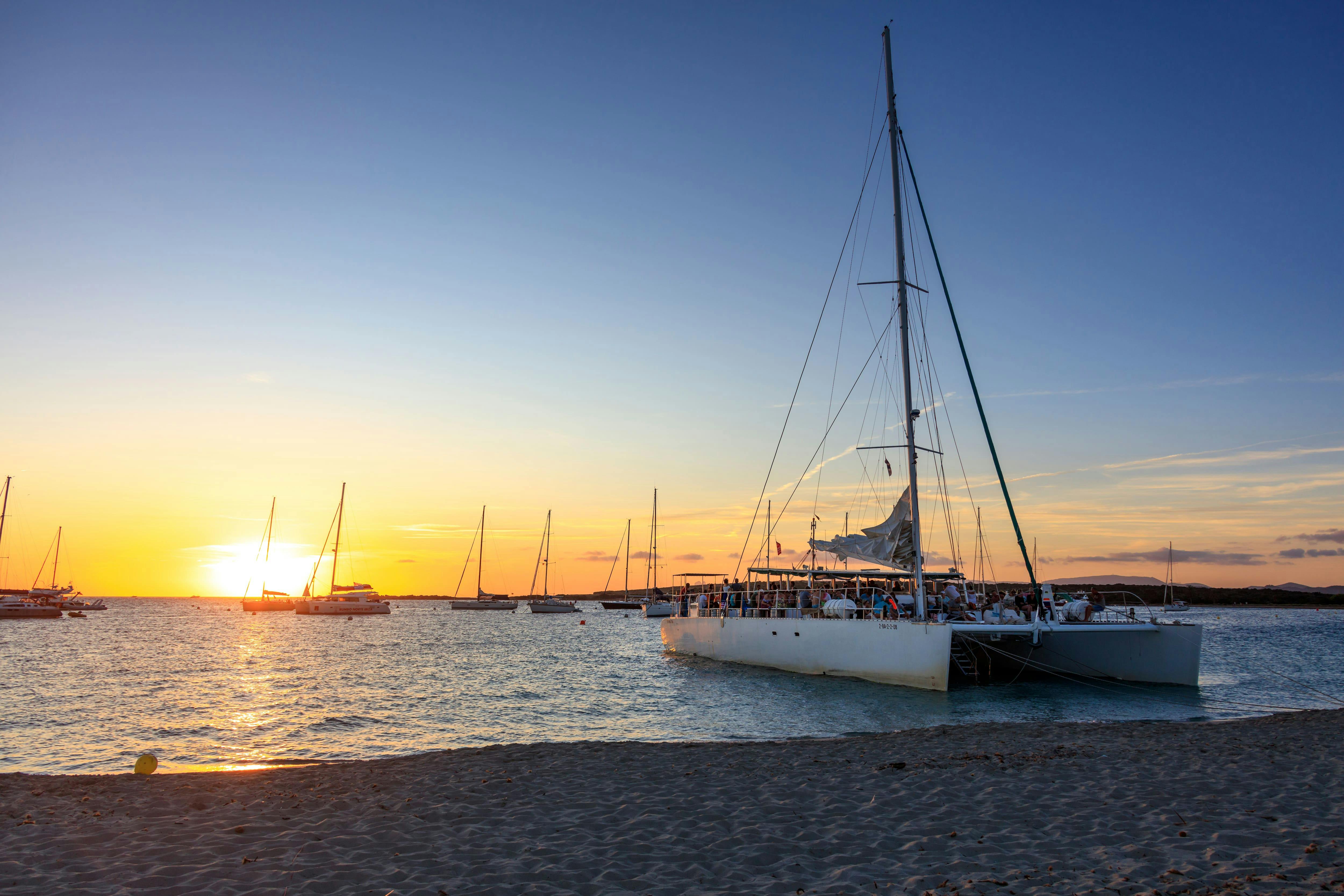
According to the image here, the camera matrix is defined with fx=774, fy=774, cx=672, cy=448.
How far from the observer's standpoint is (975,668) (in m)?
22.0

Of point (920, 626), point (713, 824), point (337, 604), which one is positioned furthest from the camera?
point (337, 604)

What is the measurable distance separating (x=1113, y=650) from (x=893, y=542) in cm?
642

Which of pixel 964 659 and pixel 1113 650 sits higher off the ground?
pixel 1113 650

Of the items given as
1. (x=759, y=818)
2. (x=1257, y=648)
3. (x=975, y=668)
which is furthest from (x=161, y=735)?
(x=1257, y=648)

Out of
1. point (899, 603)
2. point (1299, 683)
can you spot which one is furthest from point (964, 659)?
point (1299, 683)

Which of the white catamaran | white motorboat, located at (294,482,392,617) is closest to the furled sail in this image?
the white catamaran

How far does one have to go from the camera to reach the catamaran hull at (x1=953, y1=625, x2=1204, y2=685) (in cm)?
2016

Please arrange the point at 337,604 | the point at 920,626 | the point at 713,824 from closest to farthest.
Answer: the point at 713,824 → the point at 920,626 → the point at 337,604

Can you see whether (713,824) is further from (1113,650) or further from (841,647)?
(1113,650)

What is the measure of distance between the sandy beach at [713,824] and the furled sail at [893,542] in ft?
38.4

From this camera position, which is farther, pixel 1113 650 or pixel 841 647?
pixel 841 647

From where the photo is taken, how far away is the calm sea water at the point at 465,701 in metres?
15.0

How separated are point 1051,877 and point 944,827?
4.72ft

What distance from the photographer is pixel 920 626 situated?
19.4 meters
